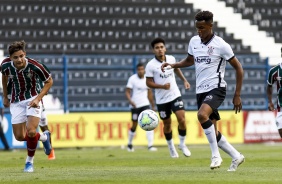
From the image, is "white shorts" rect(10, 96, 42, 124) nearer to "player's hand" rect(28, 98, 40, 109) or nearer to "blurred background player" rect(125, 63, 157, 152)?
"player's hand" rect(28, 98, 40, 109)

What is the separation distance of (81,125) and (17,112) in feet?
38.1

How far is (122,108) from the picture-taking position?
85.2 ft

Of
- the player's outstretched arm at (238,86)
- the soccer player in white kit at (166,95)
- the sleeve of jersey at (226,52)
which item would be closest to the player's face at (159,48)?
the soccer player in white kit at (166,95)

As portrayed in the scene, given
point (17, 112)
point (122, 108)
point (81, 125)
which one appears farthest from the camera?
point (122, 108)

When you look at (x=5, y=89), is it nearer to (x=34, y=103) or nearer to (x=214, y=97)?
(x=34, y=103)

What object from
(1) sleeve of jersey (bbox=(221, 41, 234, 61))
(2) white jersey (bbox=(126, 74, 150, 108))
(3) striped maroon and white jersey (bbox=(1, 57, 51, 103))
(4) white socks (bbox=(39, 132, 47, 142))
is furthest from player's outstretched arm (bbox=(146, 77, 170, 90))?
(2) white jersey (bbox=(126, 74, 150, 108))

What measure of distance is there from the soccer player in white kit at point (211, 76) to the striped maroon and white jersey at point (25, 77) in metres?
2.47

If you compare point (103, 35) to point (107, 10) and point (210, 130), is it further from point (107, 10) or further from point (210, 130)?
point (210, 130)

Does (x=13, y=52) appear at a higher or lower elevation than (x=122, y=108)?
higher

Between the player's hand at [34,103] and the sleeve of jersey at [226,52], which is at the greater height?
the sleeve of jersey at [226,52]

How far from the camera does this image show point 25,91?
12.7 m

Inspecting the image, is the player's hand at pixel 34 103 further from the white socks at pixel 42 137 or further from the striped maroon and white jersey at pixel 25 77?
the white socks at pixel 42 137

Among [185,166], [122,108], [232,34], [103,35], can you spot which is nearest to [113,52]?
[103,35]

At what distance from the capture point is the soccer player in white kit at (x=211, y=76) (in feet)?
36.7
